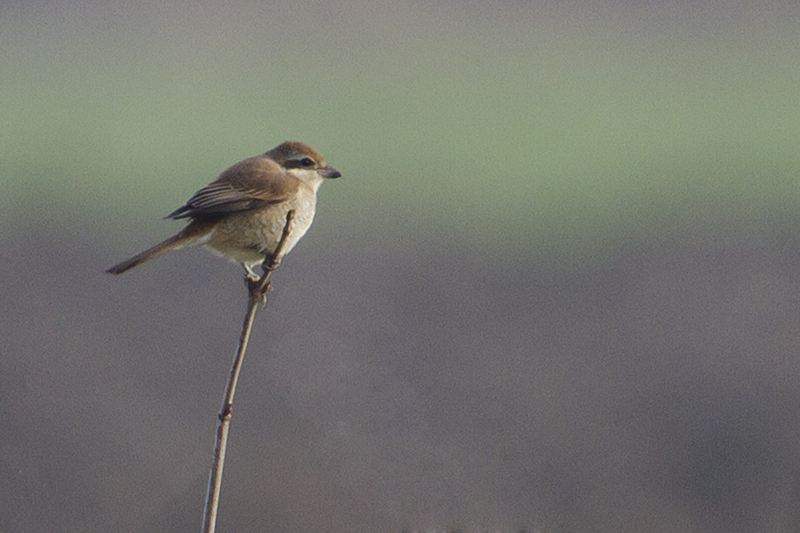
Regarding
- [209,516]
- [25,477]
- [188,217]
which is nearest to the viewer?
[209,516]

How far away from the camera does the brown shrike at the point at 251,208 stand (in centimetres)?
277

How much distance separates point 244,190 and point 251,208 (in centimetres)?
5

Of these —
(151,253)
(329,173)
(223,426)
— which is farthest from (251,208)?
(223,426)

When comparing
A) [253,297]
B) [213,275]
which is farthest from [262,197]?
[213,275]

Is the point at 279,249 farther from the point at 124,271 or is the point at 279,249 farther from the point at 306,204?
the point at 306,204

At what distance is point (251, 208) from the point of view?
2.85 metres

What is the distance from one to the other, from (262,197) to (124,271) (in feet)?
2.01

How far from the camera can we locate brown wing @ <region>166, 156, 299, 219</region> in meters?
2.76

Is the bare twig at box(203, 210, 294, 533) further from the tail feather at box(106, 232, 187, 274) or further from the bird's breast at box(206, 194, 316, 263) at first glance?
the bird's breast at box(206, 194, 316, 263)

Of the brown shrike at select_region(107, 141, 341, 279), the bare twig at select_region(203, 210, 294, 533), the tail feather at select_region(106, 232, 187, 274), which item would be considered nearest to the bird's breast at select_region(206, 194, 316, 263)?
the brown shrike at select_region(107, 141, 341, 279)

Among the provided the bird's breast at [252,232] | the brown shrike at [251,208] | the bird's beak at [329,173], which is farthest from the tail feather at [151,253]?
the bird's beak at [329,173]

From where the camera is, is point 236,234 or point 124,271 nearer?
point 124,271

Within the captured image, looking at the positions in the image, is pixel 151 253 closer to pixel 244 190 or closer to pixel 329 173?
pixel 244 190

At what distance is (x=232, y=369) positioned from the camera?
1.74 m
